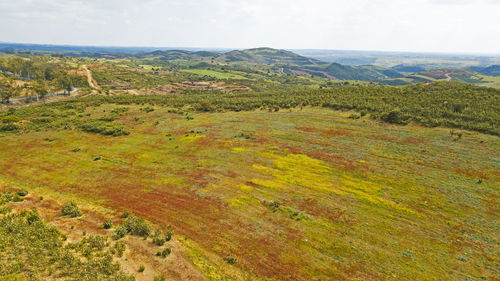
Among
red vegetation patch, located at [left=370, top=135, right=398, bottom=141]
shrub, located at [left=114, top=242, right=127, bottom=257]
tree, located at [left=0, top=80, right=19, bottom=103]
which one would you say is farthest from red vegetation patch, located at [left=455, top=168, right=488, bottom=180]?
tree, located at [left=0, top=80, right=19, bottom=103]

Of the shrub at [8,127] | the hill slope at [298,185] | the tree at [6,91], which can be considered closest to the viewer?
the hill slope at [298,185]

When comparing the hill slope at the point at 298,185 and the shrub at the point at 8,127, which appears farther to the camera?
the shrub at the point at 8,127

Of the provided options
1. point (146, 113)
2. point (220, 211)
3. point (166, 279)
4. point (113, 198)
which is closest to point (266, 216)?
point (220, 211)

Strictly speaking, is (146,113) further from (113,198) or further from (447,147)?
(447,147)

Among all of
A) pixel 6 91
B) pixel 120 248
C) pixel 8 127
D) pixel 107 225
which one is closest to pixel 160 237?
pixel 120 248

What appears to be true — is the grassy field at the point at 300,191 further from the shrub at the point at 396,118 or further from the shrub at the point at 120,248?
the shrub at the point at 120,248

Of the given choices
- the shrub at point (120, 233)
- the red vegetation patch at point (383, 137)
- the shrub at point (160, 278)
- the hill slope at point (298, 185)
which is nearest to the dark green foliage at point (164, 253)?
the hill slope at point (298, 185)

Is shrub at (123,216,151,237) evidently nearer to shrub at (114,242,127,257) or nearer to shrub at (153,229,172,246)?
shrub at (153,229,172,246)

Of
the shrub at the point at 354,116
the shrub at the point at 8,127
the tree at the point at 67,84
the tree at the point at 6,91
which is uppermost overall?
the tree at the point at 67,84

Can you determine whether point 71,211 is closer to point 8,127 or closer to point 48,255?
point 48,255
